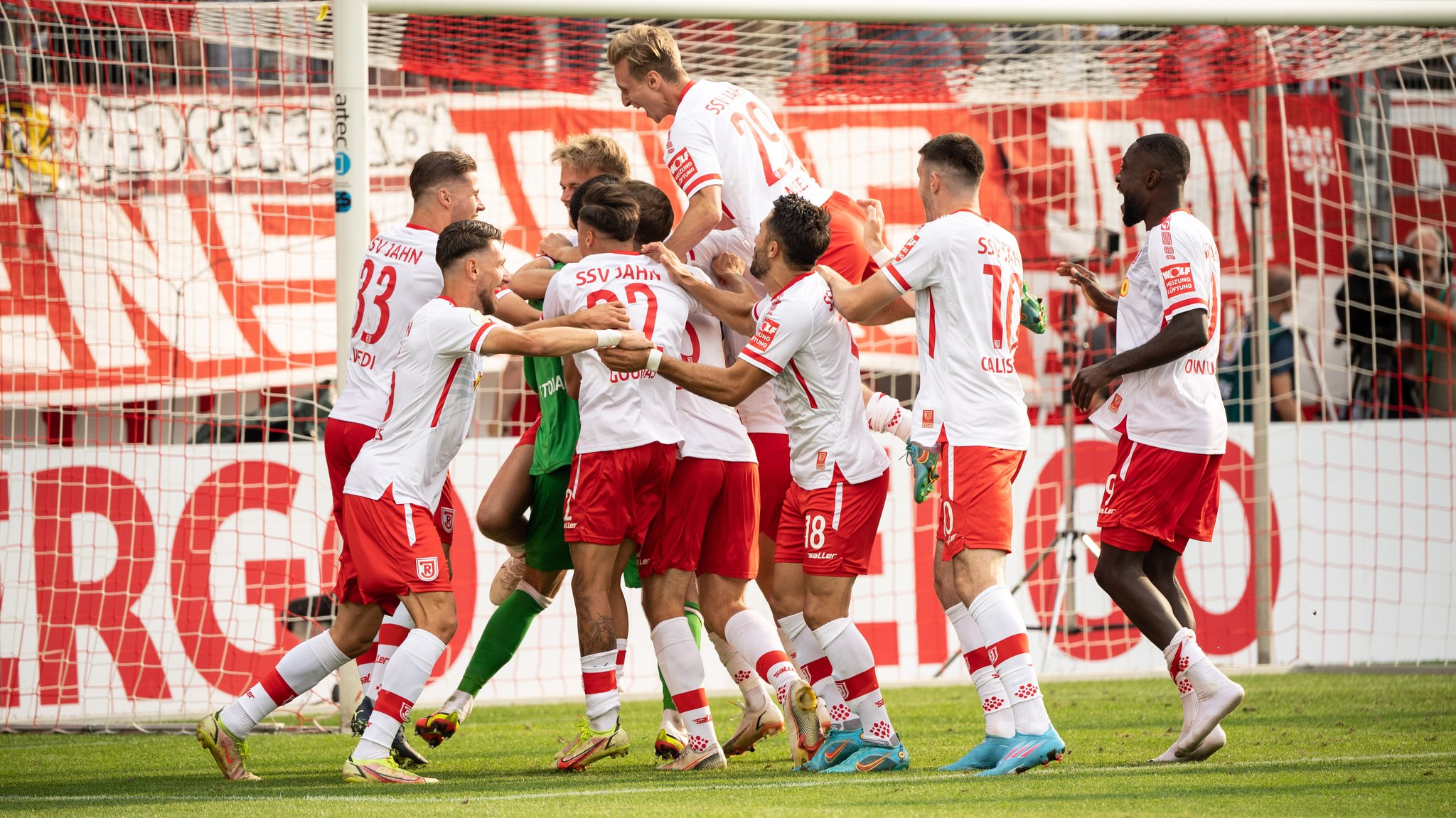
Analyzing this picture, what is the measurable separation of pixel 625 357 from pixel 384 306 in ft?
4.28

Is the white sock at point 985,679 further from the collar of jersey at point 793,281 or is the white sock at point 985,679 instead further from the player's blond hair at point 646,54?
the player's blond hair at point 646,54

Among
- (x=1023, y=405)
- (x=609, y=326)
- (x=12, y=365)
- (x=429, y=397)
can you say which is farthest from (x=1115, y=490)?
(x=12, y=365)

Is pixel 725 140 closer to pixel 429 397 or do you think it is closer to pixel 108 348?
pixel 429 397

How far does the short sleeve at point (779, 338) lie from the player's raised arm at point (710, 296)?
0.37 metres

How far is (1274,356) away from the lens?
10367 mm

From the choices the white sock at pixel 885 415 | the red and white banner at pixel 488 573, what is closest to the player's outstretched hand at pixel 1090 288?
the white sock at pixel 885 415

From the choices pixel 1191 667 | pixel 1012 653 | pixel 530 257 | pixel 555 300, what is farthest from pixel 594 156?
pixel 530 257

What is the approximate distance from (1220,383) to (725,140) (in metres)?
5.48

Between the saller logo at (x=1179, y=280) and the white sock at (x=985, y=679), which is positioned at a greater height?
the saller logo at (x=1179, y=280)

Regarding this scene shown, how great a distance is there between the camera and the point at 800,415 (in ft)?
18.0

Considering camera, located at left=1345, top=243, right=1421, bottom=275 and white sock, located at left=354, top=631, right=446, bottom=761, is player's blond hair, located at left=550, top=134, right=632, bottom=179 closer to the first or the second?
white sock, located at left=354, top=631, right=446, bottom=761

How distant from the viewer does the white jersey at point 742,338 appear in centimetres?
623

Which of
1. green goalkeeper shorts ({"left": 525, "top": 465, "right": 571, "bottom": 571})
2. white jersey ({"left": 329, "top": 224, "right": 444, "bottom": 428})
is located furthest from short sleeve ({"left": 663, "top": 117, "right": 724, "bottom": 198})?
green goalkeeper shorts ({"left": 525, "top": 465, "right": 571, "bottom": 571})

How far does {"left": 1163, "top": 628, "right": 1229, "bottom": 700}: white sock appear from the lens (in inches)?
212
